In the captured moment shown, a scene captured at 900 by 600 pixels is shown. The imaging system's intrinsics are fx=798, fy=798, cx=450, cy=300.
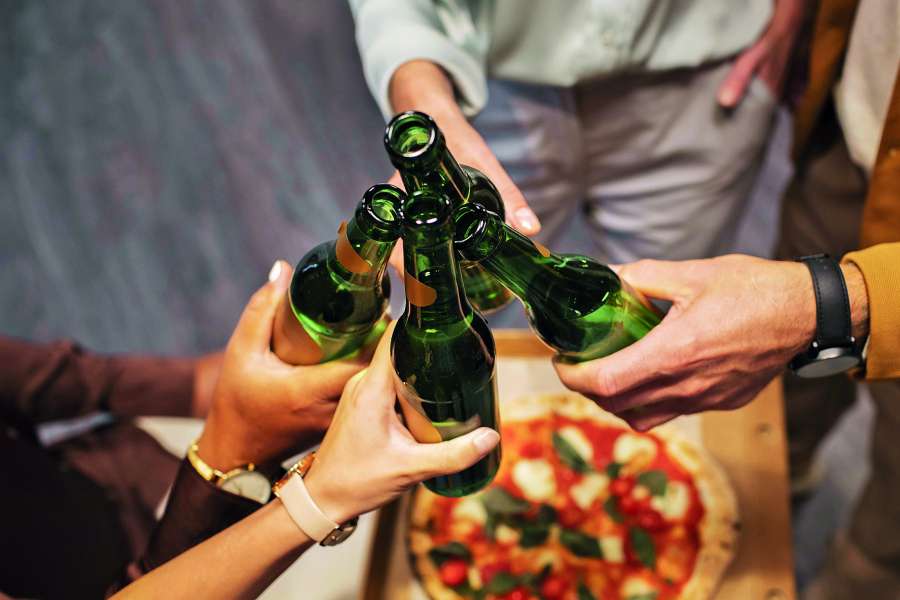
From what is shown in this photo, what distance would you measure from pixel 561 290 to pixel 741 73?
0.71 meters

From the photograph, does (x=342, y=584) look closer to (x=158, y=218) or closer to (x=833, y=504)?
(x=833, y=504)

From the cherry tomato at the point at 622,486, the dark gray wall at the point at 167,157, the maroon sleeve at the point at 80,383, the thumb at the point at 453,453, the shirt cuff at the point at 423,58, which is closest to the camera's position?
the thumb at the point at 453,453

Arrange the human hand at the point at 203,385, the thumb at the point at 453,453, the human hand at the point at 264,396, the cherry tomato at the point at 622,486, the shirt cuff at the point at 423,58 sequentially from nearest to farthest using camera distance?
the thumb at the point at 453,453, the human hand at the point at 264,396, the shirt cuff at the point at 423,58, the cherry tomato at the point at 622,486, the human hand at the point at 203,385

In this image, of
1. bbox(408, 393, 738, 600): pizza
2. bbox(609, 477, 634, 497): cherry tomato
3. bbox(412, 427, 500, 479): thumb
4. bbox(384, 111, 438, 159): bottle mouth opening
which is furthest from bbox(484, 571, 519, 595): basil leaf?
bbox(384, 111, 438, 159): bottle mouth opening

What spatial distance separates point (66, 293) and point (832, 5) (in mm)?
2146

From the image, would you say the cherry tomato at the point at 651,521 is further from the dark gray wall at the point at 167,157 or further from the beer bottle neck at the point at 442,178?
the dark gray wall at the point at 167,157

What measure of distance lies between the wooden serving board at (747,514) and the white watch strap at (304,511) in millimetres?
433

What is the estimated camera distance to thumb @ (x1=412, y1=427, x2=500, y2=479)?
712 mm

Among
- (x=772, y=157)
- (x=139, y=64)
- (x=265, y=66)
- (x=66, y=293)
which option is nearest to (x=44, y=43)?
(x=139, y=64)

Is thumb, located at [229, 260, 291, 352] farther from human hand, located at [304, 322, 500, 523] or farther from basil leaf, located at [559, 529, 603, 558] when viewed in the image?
basil leaf, located at [559, 529, 603, 558]

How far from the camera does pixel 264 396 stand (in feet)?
2.72

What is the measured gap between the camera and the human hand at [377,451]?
0.72m

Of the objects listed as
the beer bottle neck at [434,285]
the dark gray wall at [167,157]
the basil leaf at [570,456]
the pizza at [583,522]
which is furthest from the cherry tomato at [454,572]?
the dark gray wall at [167,157]

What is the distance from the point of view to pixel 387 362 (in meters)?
0.73
